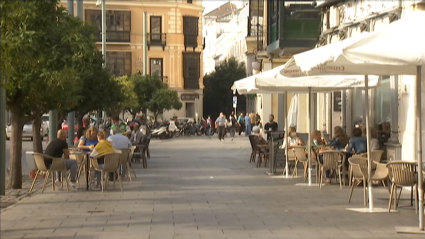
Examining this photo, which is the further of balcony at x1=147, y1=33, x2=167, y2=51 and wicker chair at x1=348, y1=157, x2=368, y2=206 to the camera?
balcony at x1=147, y1=33, x2=167, y2=51

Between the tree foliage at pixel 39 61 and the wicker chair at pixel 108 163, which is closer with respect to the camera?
the tree foliage at pixel 39 61

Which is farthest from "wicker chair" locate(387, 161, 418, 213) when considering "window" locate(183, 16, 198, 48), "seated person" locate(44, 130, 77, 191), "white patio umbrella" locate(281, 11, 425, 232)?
"window" locate(183, 16, 198, 48)

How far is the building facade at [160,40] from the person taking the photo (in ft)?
217

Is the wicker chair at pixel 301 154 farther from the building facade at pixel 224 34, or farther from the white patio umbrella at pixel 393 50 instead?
the building facade at pixel 224 34

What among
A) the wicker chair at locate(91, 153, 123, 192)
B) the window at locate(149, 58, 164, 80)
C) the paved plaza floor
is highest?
the window at locate(149, 58, 164, 80)

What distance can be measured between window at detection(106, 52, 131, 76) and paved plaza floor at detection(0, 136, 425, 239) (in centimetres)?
4812

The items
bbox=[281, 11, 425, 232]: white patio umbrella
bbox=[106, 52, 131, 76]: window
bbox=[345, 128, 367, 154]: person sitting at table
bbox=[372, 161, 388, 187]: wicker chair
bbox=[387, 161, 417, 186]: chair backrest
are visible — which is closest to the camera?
bbox=[281, 11, 425, 232]: white patio umbrella

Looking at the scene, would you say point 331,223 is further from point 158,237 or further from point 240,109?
point 240,109

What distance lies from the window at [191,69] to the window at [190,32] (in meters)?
0.89

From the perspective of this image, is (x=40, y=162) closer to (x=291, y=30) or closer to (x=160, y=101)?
(x=291, y=30)

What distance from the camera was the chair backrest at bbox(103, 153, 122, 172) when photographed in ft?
52.0

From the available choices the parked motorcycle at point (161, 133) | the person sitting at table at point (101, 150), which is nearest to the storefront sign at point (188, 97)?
the parked motorcycle at point (161, 133)

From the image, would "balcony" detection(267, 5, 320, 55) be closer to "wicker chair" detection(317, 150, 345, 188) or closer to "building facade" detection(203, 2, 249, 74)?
"wicker chair" detection(317, 150, 345, 188)

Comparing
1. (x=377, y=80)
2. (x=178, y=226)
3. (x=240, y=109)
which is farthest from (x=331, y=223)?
(x=240, y=109)
